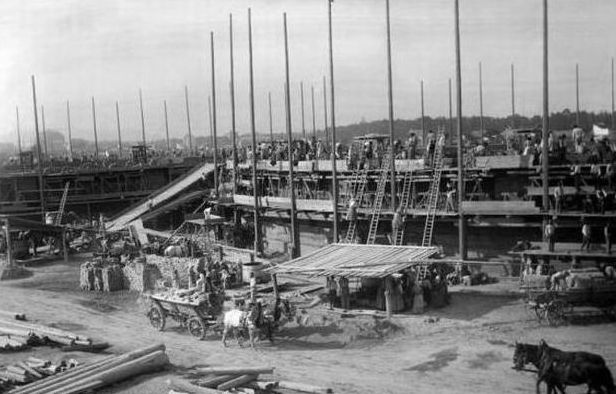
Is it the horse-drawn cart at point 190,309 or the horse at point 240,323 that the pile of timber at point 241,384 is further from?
the horse-drawn cart at point 190,309

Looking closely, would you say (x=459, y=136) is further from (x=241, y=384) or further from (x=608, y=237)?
(x=241, y=384)

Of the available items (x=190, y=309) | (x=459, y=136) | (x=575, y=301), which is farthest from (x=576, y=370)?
(x=459, y=136)

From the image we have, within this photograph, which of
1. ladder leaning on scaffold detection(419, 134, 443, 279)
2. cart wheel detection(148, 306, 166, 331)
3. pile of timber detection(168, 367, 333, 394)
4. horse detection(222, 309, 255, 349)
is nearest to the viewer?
pile of timber detection(168, 367, 333, 394)

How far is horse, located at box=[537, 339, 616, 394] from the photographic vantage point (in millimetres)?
13234

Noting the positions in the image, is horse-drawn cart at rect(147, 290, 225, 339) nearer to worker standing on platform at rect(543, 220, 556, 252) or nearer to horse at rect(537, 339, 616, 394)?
horse at rect(537, 339, 616, 394)

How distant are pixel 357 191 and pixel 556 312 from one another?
18277 mm

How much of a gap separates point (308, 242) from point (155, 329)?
1808 centimetres

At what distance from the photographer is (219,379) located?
16.1 metres

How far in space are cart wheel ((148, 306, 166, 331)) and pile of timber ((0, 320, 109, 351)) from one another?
227cm

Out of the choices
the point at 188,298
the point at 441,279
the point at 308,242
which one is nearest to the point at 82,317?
the point at 188,298

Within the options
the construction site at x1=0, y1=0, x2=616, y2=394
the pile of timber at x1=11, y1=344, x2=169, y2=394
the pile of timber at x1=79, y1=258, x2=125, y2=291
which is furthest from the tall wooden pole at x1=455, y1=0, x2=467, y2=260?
the pile of timber at x1=79, y1=258, x2=125, y2=291

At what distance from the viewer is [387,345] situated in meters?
20.7

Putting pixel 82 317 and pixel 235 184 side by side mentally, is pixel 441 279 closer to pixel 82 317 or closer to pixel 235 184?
pixel 82 317

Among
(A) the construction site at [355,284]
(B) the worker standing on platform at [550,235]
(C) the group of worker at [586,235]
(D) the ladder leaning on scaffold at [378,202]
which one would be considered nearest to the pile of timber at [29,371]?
(A) the construction site at [355,284]
